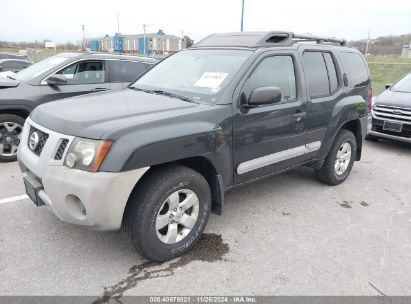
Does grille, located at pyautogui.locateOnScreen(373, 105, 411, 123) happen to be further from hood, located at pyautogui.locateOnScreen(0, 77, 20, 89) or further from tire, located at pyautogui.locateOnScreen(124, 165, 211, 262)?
A: hood, located at pyautogui.locateOnScreen(0, 77, 20, 89)

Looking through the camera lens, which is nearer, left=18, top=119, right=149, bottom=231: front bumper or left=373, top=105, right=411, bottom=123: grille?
left=18, top=119, right=149, bottom=231: front bumper

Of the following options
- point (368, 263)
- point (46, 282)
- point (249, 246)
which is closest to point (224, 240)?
point (249, 246)

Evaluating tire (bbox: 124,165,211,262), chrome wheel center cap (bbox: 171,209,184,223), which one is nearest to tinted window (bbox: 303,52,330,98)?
tire (bbox: 124,165,211,262)

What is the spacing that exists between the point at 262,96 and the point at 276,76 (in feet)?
2.11

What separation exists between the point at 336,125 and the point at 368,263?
1.93 metres

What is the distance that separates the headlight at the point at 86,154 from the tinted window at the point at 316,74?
2.55 meters

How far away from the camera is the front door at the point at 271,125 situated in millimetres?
3391

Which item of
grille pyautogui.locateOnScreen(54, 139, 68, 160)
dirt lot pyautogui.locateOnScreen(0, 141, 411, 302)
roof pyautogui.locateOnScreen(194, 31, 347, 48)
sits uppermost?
roof pyautogui.locateOnScreen(194, 31, 347, 48)

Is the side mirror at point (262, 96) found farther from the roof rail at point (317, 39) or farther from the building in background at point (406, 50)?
the building in background at point (406, 50)

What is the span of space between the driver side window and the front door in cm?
345

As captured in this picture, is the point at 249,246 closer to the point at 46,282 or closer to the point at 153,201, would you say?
the point at 153,201

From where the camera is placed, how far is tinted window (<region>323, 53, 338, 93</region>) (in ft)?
14.7

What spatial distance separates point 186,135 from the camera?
2.86 meters

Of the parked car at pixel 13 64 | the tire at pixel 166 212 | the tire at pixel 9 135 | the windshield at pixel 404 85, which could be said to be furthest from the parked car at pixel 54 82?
the parked car at pixel 13 64
